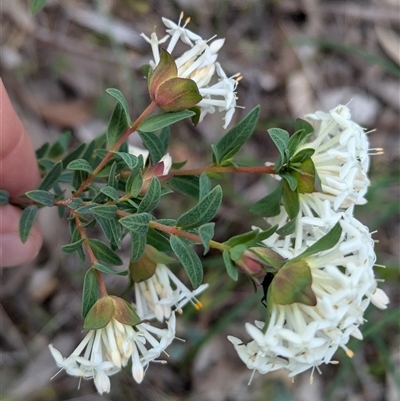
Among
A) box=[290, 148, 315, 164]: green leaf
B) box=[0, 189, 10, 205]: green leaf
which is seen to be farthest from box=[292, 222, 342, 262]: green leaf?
box=[0, 189, 10, 205]: green leaf

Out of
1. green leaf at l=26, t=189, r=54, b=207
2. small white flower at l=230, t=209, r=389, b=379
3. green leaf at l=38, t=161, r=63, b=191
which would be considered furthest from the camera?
green leaf at l=38, t=161, r=63, b=191

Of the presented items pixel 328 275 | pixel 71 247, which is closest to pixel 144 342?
pixel 71 247

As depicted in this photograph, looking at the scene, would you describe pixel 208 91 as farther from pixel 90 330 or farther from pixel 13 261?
pixel 13 261

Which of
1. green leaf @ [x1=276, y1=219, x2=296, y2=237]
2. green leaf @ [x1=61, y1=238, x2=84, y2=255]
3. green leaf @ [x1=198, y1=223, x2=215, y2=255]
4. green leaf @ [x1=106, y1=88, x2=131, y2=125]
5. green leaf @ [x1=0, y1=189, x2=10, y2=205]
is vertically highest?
green leaf @ [x1=106, y1=88, x2=131, y2=125]

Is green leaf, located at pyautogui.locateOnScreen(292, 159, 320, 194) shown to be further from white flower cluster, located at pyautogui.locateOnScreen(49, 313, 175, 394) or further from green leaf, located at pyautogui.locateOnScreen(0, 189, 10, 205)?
green leaf, located at pyautogui.locateOnScreen(0, 189, 10, 205)

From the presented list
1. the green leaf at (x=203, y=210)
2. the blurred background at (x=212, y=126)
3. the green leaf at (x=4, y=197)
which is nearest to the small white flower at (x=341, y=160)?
the green leaf at (x=203, y=210)

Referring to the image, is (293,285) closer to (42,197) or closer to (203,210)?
(203,210)

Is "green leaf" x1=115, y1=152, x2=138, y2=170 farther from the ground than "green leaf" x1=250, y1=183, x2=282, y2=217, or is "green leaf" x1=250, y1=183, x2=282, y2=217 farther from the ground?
"green leaf" x1=115, y1=152, x2=138, y2=170

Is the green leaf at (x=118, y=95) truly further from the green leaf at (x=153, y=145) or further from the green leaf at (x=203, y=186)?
the green leaf at (x=203, y=186)
